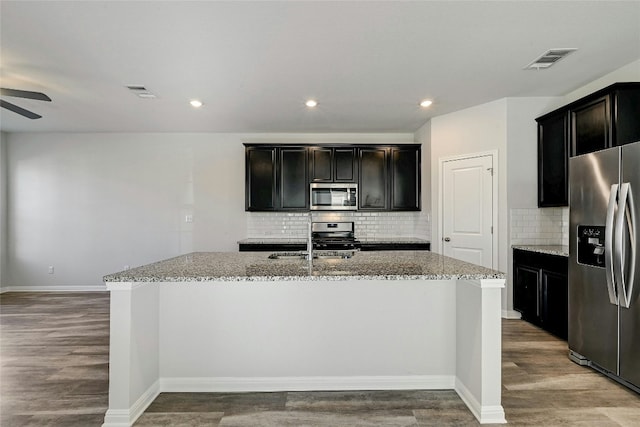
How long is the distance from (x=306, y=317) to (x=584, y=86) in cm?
374

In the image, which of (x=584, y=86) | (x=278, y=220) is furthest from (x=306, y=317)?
(x=584, y=86)

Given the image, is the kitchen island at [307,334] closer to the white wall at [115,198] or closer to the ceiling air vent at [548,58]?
the ceiling air vent at [548,58]

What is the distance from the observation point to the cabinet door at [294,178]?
5492mm

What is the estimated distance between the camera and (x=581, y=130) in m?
3.61

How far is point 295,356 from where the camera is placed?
2.63 m

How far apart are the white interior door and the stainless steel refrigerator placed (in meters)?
1.40

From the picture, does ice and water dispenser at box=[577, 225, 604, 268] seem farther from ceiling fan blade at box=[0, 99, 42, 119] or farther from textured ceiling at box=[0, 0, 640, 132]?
ceiling fan blade at box=[0, 99, 42, 119]

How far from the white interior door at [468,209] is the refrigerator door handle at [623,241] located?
6.25 feet

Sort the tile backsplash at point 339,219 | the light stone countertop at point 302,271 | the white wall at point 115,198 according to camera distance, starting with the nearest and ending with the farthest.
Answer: the light stone countertop at point 302,271 → the tile backsplash at point 339,219 → the white wall at point 115,198

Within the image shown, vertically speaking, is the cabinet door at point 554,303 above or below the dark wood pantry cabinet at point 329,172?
below

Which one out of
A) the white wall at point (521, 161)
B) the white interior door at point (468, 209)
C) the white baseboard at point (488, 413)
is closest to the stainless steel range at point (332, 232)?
the white interior door at point (468, 209)

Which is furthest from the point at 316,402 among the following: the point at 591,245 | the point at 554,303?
the point at 554,303

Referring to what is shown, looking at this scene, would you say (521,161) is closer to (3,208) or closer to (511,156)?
(511,156)

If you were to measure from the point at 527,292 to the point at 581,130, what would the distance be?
1.75 meters
